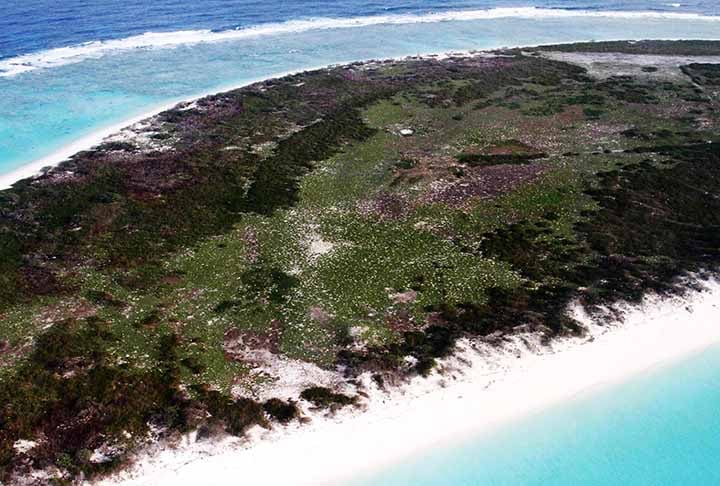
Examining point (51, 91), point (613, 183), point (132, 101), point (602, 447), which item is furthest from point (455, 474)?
point (51, 91)

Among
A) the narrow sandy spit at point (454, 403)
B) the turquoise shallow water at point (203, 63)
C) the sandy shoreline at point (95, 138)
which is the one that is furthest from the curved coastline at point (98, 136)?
the narrow sandy spit at point (454, 403)

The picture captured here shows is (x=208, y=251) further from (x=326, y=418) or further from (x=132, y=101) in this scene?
(x=132, y=101)

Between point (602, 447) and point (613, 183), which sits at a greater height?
point (613, 183)

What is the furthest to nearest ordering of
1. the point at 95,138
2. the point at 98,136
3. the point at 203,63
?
the point at 203,63 → the point at 98,136 → the point at 95,138

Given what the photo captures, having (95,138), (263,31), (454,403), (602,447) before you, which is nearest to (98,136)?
(95,138)

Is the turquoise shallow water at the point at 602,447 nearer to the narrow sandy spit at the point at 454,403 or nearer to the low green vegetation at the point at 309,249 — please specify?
the narrow sandy spit at the point at 454,403

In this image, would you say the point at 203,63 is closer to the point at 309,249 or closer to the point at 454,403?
the point at 309,249

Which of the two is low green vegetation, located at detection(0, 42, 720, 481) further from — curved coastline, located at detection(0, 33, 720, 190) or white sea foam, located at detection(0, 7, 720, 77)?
white sea foam, located at detection(0, 7, 720, 77)
